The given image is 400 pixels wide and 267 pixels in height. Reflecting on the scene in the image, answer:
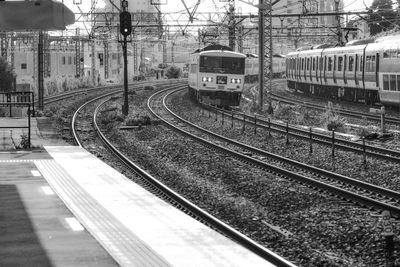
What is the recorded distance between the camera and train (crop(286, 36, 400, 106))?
30.3m

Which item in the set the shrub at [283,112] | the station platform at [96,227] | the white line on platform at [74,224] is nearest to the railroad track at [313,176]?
the station platform at [96,227]

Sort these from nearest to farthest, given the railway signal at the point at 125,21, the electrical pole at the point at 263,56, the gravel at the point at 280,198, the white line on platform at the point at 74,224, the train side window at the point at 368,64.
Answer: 1. the gravel at the point at 280,198
2. the white line on platform at the point at 74,224
3. the railway signal at the point at 125,21
4. the electrical pole at the point at 263,56
5. the train side window at the point at 368,64

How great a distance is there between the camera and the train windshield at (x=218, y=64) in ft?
120

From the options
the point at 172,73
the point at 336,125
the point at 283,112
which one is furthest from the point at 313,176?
the point at 172,73

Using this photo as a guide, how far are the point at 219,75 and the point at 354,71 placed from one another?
22.6ft

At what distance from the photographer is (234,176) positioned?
49.9 ft

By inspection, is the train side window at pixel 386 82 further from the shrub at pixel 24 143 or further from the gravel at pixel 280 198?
the shrub at pixel 24 143

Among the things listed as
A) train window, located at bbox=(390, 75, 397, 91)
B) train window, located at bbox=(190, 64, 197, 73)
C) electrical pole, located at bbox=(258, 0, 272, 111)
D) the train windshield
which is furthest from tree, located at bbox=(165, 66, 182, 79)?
train window, located at bbox=(390, 75, 397, 91)

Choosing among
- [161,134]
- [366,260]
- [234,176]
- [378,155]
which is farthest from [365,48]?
[366,260]

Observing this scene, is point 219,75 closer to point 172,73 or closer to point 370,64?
point 370,64

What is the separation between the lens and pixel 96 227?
9.68m

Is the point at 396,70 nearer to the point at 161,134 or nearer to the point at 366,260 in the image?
the point at 161,134

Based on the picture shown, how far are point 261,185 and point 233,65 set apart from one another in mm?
23381

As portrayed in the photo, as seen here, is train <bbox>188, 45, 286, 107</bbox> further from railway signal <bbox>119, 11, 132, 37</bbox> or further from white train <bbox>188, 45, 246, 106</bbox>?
railway signal <bbox>119, 11, 132, 37</bbox>
